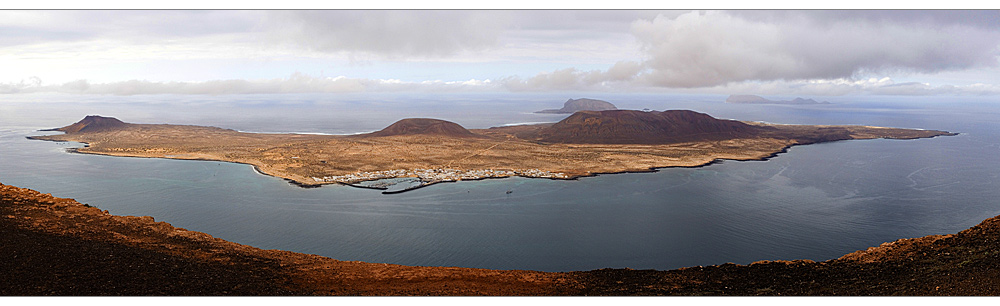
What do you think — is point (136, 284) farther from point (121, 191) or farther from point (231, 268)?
point (121, 191)

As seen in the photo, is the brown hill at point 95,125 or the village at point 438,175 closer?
the village at point 438,175

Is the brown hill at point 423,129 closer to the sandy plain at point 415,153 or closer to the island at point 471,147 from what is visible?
the island at point 471,147

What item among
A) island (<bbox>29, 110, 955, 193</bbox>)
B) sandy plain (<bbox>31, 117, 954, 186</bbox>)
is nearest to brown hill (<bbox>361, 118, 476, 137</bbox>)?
island (<bbox>29, 110, 955, 193</bbox>)

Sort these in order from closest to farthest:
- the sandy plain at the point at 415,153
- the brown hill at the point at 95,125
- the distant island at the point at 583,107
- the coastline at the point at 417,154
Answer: the coastline at the point at 417,154
the sandy plain at the point at 415,153
the brown hill at the point at 95,125
the distant island at the point at 583,107

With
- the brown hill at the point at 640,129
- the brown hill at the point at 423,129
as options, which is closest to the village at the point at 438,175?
the brown hill at the point at 640,129

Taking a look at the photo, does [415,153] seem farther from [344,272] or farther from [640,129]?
[344,272]

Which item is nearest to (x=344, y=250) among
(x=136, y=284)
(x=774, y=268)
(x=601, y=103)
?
(x=136, y=284)

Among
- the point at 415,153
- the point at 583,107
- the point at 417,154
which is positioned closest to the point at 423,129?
the point at 415,153

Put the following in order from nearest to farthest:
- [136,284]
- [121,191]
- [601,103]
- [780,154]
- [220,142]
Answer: [136,284] → [121,191] → [780,154] → [220,142] → [601,103]
